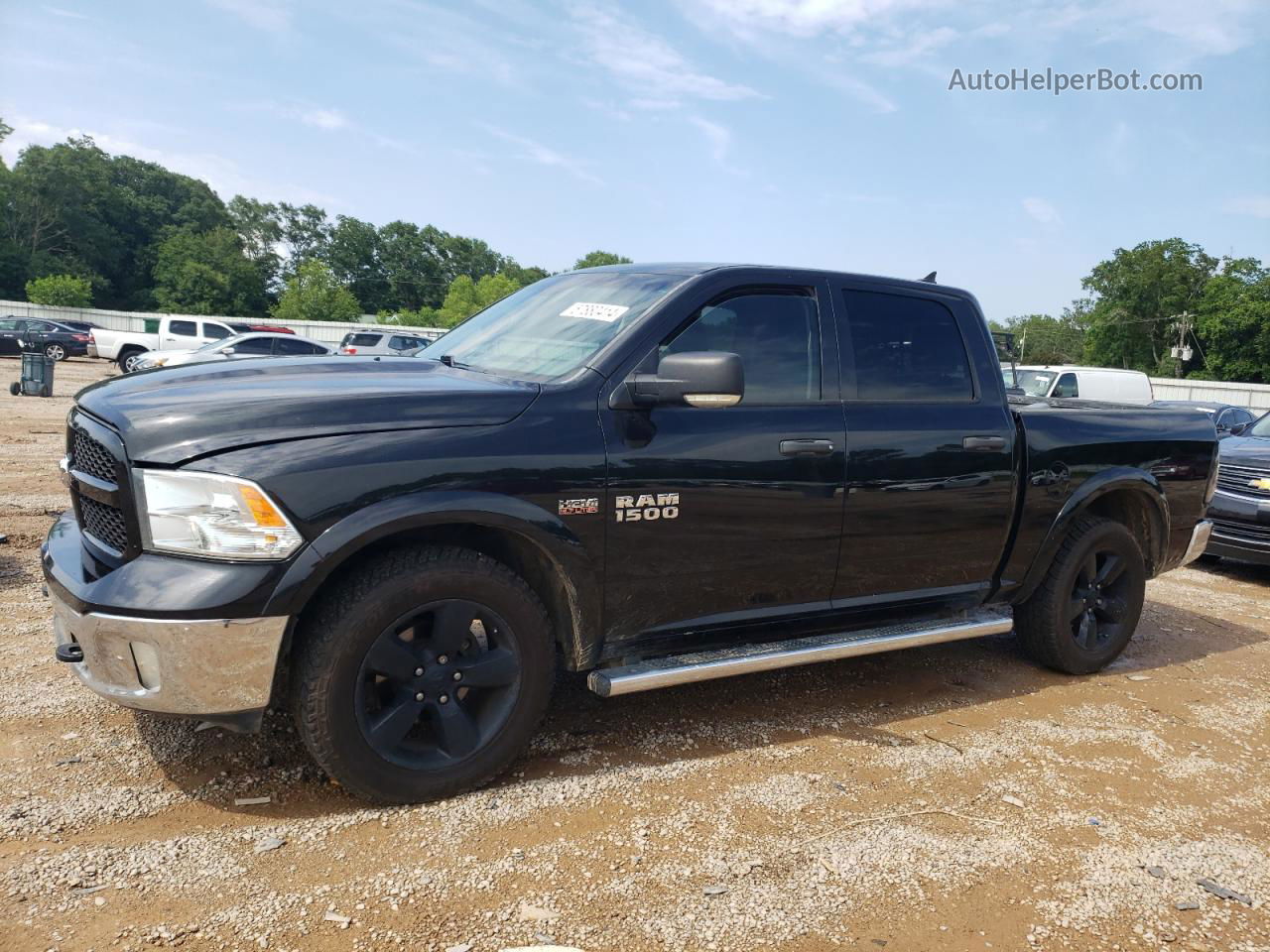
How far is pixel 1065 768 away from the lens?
3.68 meters

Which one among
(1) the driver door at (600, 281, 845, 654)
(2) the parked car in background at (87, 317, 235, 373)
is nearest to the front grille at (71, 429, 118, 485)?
(1) the driver door at (600, 281, 845, 654)

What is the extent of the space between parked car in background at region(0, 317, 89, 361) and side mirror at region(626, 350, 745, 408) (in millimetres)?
33481

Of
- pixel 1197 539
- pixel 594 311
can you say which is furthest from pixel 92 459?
pixel 1197 539

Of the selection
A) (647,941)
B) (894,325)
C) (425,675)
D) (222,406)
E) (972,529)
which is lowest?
(647,941)

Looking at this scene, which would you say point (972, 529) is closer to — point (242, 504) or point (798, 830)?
point (798, 830)

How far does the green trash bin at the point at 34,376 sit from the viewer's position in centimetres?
1677

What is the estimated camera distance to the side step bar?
3230 mm

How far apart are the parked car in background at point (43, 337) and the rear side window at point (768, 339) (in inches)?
1310

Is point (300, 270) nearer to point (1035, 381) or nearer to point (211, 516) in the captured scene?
point (1035, 381)

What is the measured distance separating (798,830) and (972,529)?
178cm

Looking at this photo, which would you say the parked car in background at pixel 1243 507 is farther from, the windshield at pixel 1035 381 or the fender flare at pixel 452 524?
the windshield at pixel 1035 381

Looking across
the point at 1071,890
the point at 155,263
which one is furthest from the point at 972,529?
the point at 155,263

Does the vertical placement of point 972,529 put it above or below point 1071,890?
above

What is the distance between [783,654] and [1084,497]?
→ 2.03m
